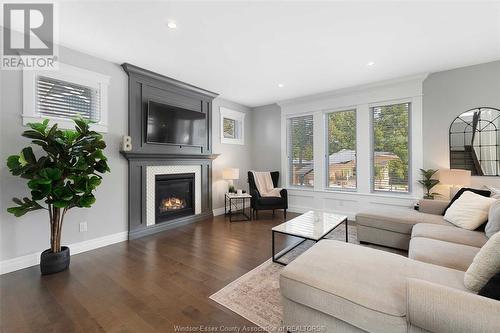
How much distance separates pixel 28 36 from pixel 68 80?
562mm

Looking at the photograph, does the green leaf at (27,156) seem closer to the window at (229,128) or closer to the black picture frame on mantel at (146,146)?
the black picture frame on mantel at (146,146)

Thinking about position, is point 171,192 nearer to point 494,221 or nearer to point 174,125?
point 174,125

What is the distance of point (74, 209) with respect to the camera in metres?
2.92

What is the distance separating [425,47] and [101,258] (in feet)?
16.7

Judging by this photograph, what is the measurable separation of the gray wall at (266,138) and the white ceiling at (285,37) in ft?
5.98

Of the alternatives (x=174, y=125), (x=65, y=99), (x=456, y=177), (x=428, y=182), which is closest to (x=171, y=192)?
(x=174, y=125)

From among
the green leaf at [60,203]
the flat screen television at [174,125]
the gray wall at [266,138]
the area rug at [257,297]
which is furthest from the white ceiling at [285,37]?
the area rug at [257,297]

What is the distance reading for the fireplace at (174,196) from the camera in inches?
154

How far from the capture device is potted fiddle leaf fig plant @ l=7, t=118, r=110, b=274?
2223mm

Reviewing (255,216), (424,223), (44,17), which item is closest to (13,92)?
(44,17)

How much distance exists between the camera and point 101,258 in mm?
2746

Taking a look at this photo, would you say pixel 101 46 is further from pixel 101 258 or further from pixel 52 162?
pixel 101 258

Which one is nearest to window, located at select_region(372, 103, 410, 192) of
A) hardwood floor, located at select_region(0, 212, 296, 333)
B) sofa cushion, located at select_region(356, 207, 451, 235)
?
sofa cushion, located at select_region(356, 207, 451, 235)

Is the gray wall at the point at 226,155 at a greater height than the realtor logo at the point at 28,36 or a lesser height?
lesser
